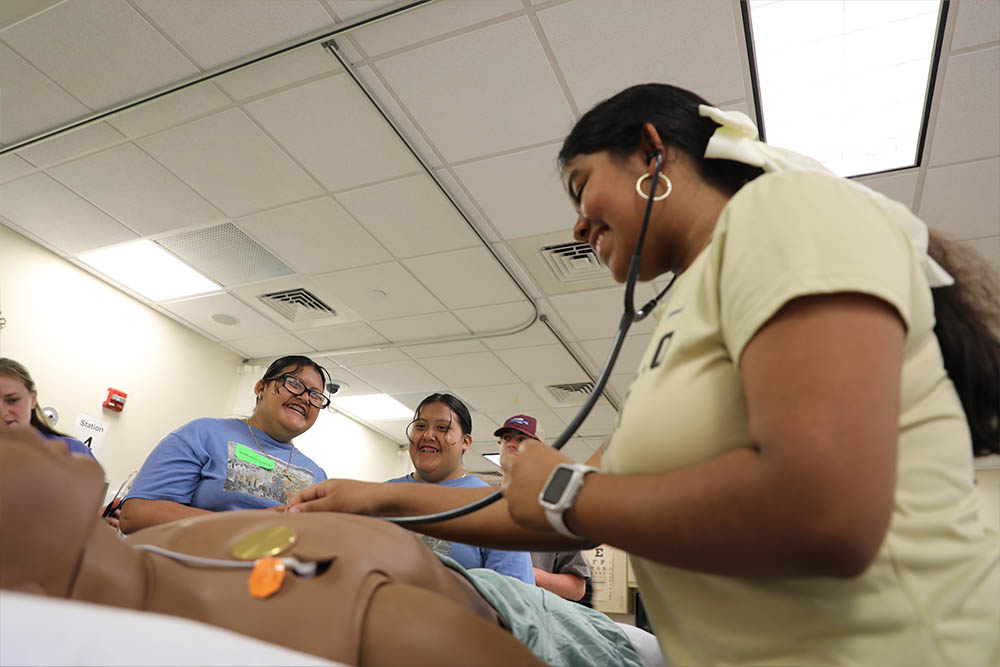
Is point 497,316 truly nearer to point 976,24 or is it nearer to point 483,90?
point 483,90

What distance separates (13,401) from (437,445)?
1618 mm

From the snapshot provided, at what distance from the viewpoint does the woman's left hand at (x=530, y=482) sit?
64cm

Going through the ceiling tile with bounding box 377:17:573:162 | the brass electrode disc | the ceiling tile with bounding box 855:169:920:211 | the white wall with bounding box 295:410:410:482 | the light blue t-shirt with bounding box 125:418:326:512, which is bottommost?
the brass electrode disc

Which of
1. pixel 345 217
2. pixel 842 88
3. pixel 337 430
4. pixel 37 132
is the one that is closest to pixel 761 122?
pixel 842 88

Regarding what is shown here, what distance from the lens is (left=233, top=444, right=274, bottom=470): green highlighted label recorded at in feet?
6.69

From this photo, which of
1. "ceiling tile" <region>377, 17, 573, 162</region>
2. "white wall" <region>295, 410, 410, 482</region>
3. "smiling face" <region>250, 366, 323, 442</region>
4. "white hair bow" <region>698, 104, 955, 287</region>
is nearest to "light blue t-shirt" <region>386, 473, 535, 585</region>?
"smiling face" <region>250, 366, 323, 442</region>

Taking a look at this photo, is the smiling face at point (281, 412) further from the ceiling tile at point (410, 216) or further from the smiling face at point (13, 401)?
the ceiling tile at point (410, 216)

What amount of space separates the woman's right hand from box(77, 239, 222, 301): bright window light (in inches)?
138

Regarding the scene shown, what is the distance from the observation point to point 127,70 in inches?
106

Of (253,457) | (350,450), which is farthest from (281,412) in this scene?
(350,450)

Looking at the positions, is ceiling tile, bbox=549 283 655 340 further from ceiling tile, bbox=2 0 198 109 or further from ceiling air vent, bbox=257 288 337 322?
ceiling tile, bbox=2 0 198 109

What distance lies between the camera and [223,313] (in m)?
4.74

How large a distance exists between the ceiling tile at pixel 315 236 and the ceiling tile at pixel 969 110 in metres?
2.64

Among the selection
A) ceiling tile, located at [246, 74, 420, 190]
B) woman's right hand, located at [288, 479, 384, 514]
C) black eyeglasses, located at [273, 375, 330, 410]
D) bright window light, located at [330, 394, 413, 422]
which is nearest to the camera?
woman's right hand, located at [288, 479, 384, 514]
